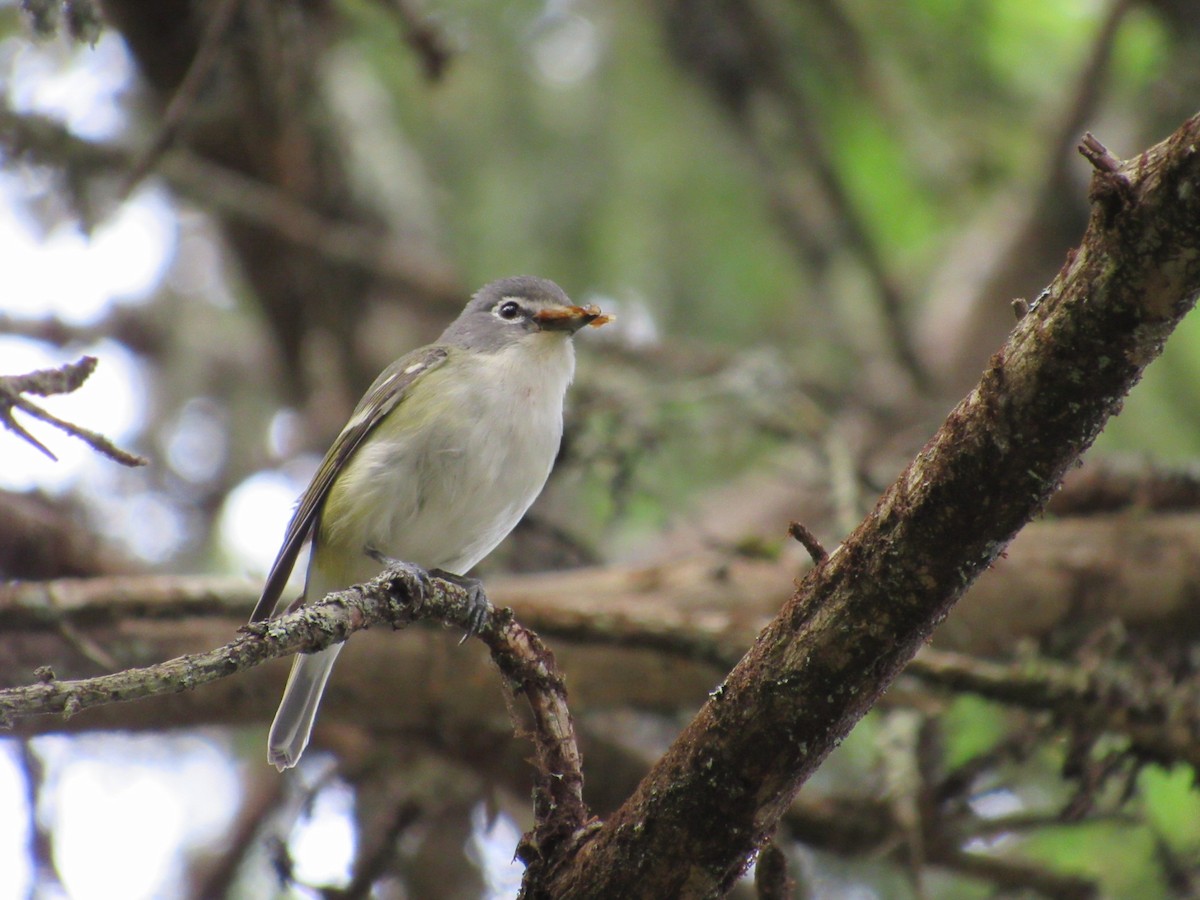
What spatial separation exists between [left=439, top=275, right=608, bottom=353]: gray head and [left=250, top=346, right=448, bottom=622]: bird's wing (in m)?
0.18

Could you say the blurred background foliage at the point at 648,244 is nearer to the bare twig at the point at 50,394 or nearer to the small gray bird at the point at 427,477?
the small gray bird at the point at 427,477

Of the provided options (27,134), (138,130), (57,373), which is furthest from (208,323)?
(57,373)

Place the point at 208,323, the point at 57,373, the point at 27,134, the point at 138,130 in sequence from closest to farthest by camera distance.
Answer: the point at 57,373
the point at 27,134
the point at 138,130
the point at 208,323

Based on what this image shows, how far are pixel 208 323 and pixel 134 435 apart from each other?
39.9 inches

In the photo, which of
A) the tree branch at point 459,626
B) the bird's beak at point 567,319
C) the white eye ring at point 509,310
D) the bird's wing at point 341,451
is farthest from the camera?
the white eye ring at point 509,310

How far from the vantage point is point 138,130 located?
658 centimetres

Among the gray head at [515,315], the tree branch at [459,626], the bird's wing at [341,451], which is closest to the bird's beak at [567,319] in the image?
the gray head at [515,315]

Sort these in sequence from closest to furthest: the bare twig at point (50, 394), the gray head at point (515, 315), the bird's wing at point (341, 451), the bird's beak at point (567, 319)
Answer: the bare twig at point (50, 394) < the bird's wing at point (341, 451) < the bird's beak at point (567, 319) < the gray head at point (515, 315)

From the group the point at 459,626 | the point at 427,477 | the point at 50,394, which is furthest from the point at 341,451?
the point at 50,394

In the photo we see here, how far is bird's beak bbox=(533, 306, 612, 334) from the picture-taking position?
12.9ft

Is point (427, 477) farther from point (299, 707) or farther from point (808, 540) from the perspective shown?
point (808, 540)

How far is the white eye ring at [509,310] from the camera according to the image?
4.30 meters

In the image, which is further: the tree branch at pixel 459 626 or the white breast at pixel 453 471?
the white breast at pixel 453 471

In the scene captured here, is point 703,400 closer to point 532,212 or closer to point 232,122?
→ point 532,212
